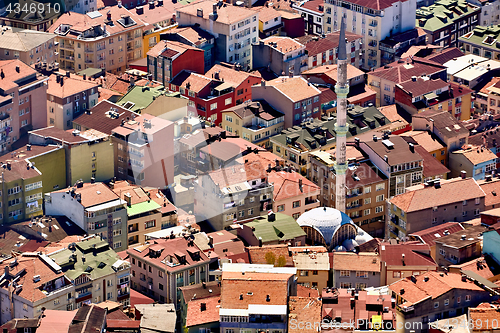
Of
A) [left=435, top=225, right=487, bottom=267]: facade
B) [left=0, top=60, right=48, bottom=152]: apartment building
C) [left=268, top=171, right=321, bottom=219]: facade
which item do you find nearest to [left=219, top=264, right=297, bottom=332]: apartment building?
[left=435, top=225, right=487, bottom=267]: facade

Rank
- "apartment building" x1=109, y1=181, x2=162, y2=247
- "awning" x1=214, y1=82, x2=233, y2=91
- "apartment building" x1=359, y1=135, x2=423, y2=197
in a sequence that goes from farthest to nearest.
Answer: "awning" x1=214, y1=82, x2=233, y2=91
"apartment building" x1=359, y1=135, x2=423, y2=197
"apartment building" x1=109, y1=181, x2=162, y2=247

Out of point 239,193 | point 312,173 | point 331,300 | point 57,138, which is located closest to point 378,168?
point 312,173

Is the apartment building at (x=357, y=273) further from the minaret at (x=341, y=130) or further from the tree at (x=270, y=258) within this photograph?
the minaret at (x=341, y=130)

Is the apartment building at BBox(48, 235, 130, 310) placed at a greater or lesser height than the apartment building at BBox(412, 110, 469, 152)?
lesser

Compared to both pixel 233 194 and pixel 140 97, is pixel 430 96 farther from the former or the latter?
pixel 233 194

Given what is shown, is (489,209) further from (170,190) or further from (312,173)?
(170,190)

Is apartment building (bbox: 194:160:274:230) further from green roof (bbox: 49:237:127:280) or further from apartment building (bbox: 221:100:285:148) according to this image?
green roof (bbox: 49:237:127:280)

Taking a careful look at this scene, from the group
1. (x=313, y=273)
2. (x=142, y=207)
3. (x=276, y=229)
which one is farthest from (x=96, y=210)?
(x=313, y=273)
